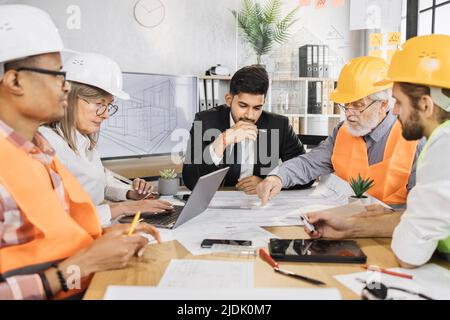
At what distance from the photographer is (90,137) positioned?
2117 mm

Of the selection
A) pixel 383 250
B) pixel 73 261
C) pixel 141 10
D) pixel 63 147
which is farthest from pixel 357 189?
pixel 141 10

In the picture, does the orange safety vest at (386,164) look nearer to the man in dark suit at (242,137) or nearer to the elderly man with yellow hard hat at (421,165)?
the man in dark suit at (242,137)

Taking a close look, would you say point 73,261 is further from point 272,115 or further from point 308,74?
point 308,74

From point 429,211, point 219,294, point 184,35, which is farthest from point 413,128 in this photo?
point 184,35

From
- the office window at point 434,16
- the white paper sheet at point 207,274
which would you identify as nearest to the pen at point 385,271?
the white paper sheet at point 207,274

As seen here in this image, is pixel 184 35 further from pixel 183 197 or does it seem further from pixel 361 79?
pixel 183 197

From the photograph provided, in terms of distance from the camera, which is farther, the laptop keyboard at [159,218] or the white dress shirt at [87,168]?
the white dress shirt at [87,168]

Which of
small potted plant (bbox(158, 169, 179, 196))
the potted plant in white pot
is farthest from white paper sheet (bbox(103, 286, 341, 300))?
the potted plant in white pot

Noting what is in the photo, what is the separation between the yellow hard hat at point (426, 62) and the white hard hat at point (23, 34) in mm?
983

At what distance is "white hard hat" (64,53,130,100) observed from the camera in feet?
6.28

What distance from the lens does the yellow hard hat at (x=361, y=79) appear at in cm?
218

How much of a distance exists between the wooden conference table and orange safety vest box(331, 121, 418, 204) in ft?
2.62

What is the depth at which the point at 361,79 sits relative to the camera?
217 cm

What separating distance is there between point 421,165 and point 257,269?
53cm
